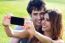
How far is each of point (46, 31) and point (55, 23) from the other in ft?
0.26

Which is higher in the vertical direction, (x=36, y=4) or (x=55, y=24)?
(x=36, y=4)

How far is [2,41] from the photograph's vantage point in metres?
1.44

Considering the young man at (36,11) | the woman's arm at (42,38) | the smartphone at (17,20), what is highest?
the young man at (36,11)

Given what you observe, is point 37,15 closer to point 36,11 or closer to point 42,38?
point 36,11

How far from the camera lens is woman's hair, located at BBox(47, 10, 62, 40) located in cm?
131

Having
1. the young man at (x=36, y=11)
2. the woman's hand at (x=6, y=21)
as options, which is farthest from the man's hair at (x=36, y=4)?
the woman's hand at (x=6, y=21)

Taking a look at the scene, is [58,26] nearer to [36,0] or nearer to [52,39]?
[52,39]

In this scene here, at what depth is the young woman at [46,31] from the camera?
132 cm

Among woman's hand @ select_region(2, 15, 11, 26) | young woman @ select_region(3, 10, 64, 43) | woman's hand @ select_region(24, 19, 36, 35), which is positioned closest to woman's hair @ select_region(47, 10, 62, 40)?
young woman @ select_region(3, 10, 64, 43)

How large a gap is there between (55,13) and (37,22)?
0.13 metres

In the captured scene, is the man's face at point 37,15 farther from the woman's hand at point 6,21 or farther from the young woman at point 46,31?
the woman's hand at point 6,21

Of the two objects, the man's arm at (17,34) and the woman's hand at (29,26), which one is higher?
the woman's hand at (29,26)

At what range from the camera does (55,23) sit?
1329mm

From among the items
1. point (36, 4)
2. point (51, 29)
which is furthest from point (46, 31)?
point (36, 4)
